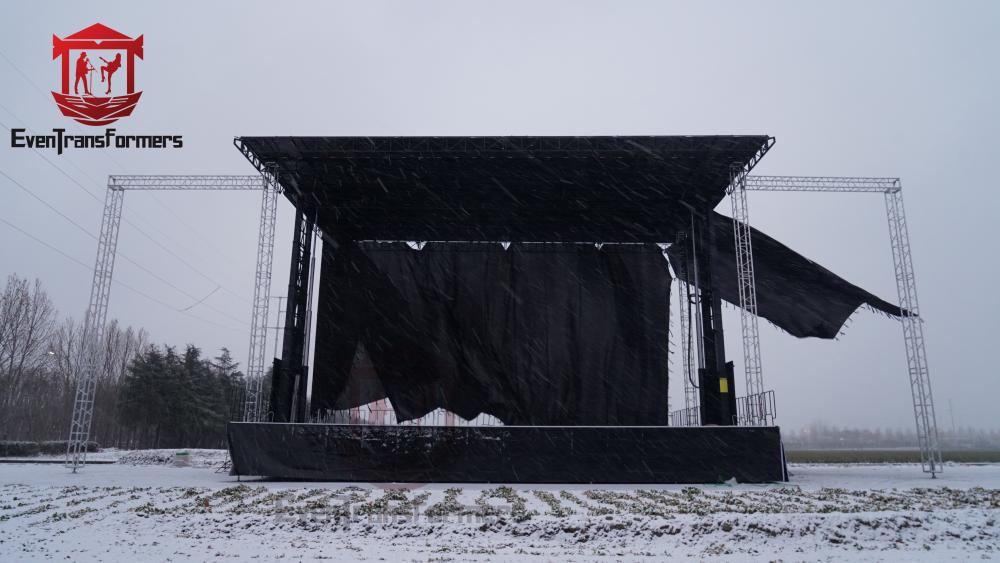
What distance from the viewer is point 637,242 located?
17453 millimetres

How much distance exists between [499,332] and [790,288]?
6943 mm

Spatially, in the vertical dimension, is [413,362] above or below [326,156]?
below

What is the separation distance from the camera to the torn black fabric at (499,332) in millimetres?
16469

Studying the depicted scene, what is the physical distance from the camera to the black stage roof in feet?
42.4

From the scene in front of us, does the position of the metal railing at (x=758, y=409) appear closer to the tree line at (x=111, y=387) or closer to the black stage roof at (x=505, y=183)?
the black stage roof at (x=505, y=183)

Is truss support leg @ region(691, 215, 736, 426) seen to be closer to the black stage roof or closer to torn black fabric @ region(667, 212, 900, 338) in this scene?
torn black fabric @ region(667, 212, 900, 338)

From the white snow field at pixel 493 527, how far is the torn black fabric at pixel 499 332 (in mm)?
7621

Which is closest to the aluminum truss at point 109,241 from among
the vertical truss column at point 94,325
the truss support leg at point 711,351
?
the vertical truss column at point 94,325

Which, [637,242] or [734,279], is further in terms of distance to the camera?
[637,242]

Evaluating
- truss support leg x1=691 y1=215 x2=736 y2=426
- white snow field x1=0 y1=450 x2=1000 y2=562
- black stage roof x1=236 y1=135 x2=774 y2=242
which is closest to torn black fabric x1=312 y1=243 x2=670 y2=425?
black stage roof x1=236 y1=135 x2=774 y2=242

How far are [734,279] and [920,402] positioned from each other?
4290 mm

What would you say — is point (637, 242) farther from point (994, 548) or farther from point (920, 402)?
point (994, 548)

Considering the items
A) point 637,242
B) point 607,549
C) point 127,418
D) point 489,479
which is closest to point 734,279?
point 637,242

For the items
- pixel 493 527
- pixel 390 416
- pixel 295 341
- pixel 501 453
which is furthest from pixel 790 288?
pixel 295 341
